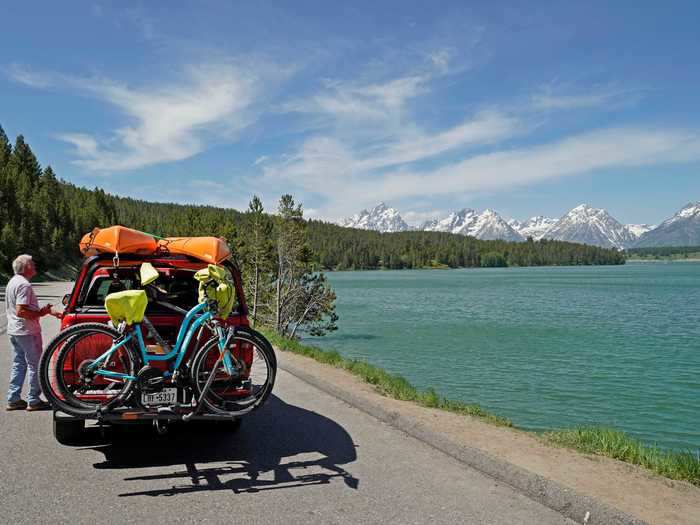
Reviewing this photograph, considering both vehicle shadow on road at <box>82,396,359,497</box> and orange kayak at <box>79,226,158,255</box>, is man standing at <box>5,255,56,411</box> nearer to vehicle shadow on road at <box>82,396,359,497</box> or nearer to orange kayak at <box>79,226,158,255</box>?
orange kayak at <box>79,226,158,255</box>

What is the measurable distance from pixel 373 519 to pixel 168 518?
172cm

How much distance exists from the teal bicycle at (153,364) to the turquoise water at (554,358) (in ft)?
33.3

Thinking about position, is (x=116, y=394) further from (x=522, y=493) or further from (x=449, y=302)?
(x=449, y=302)

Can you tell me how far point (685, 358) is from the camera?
2612 cm

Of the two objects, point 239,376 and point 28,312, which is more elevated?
point 28,312

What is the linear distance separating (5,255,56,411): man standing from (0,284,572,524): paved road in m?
0.61

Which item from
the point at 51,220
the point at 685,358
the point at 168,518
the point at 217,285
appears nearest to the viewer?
the point at 168,518

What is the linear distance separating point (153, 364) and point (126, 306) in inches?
28.2

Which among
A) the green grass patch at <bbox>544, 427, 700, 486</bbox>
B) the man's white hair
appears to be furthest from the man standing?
the green grass patch at <bbox>544, 427, 700, 486</bbox>

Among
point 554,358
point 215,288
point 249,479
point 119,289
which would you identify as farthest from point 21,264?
point 554,358

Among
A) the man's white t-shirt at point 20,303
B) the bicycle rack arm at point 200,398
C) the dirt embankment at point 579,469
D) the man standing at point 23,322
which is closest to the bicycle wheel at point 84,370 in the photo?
the bicycle rack arm at point 200,398

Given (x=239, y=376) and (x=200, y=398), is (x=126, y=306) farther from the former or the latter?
(x=239, y=376)

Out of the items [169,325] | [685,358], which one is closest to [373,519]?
[169,325]

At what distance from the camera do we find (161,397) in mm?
5887
